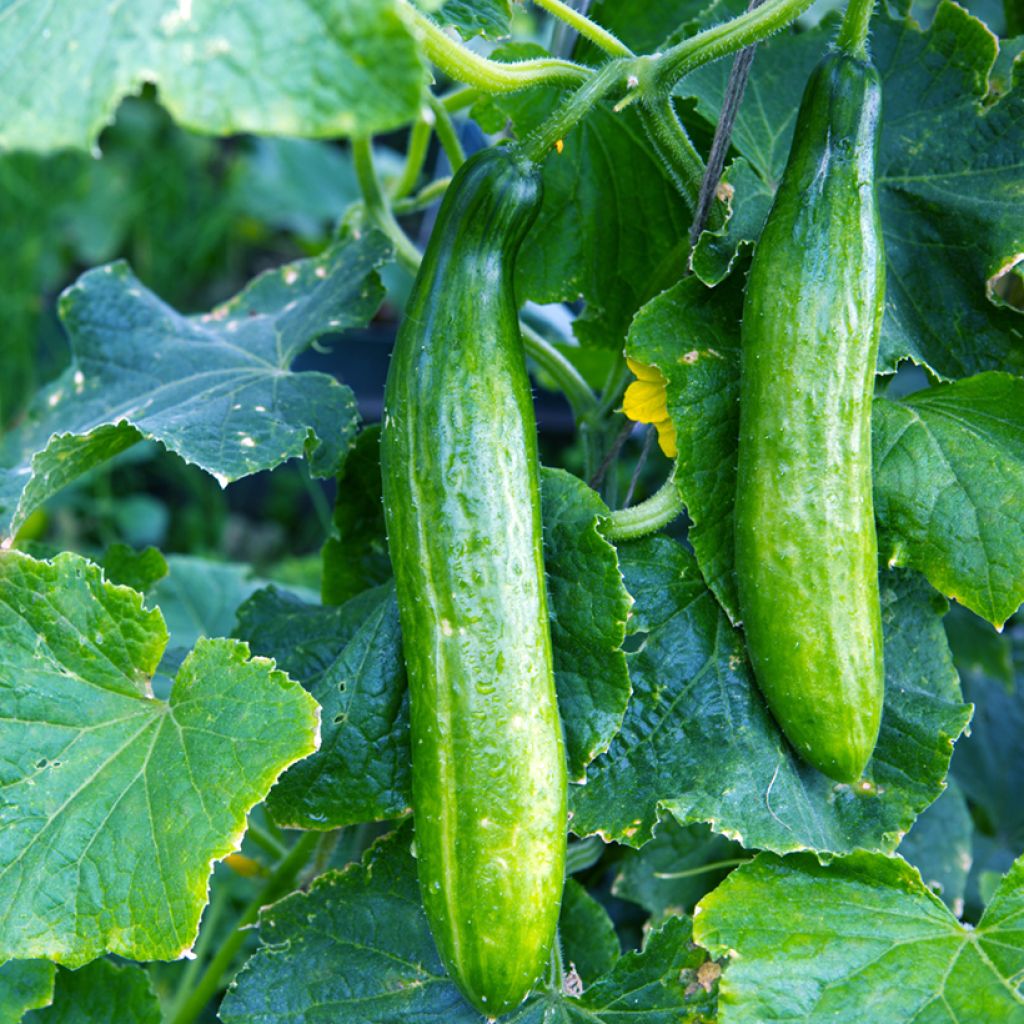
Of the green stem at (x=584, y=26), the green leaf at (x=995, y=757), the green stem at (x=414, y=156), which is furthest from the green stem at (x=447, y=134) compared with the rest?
the green leaf at (x=995, y=757)

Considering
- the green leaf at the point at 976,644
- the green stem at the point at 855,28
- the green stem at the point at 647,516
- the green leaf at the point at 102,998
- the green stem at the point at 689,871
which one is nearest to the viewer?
the green stem at the point at 855,28

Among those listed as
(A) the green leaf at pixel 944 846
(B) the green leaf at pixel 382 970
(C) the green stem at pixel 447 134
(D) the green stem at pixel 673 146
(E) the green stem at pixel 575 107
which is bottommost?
(A) the green leaf at pixel 944 846

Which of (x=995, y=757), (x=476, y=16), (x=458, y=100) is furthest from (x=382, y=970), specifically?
(x=995, y=757)

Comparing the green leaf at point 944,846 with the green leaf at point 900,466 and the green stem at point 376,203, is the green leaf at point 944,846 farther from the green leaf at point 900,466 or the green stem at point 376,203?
the green stem at point 376,203

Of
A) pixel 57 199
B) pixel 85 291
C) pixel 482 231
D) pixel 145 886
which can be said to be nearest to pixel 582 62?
pixel 482 231

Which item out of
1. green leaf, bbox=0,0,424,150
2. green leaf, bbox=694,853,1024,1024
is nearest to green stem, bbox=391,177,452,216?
green leaf, bbox=0,0,424,150

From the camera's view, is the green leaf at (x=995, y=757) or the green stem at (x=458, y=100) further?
the green leaf at (x=995, y=757)
